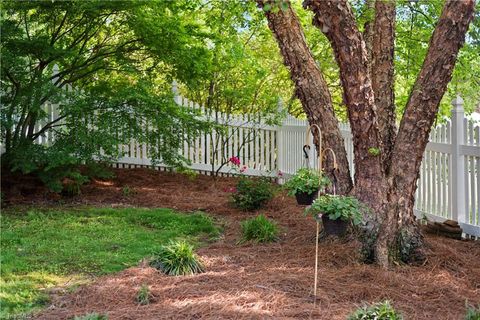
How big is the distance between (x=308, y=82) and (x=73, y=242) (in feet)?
9.54

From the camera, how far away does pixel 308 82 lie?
5586 millimetres

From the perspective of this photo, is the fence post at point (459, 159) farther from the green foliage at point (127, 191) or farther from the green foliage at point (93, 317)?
the green foliage at point (127, 191)

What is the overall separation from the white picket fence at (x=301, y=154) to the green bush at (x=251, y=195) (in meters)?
1.45

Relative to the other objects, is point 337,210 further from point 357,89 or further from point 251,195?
point 251,195

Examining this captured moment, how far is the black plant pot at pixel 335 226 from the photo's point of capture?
5.09 meters

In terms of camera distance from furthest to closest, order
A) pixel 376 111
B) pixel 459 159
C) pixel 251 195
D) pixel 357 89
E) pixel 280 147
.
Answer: pixel 280 147
pixel 251 195
pixel 459 159
pixel 376 111
pixel 357 89

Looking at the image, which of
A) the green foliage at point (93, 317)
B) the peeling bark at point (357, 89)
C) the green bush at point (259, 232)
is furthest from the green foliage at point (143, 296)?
the peeling bark at point (357, 89)

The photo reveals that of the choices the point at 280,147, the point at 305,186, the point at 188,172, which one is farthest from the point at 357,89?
the point at 280,147

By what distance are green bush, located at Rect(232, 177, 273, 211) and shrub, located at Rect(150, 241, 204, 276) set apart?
2861mm

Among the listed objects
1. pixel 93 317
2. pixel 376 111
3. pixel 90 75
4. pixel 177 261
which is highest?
pixel 90 75

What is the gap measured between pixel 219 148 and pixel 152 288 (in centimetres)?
678

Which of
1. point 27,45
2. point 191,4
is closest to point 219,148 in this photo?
point 191,4

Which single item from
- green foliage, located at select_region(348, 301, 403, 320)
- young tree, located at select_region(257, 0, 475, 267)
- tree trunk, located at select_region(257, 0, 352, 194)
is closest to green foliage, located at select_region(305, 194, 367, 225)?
young tree, located at select_region(257, 0, 475, 267)

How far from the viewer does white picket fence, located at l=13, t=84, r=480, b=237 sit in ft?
20.9
